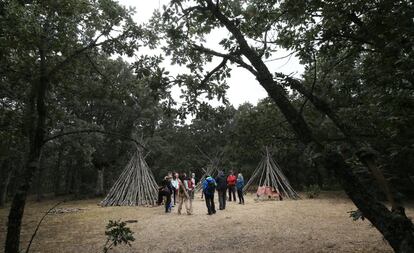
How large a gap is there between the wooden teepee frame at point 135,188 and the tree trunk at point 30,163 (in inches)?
420

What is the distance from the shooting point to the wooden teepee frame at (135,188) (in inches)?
651

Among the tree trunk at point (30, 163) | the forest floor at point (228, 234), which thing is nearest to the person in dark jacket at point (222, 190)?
the forest floor at point (228, 234)

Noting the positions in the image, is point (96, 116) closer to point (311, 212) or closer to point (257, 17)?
point (311, 212)

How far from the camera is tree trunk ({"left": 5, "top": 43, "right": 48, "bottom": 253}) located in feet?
16.2

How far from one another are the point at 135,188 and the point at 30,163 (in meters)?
12.1

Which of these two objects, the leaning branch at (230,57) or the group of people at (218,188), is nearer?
the leaning branch at (230,57)

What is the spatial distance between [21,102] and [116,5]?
3.13 metres

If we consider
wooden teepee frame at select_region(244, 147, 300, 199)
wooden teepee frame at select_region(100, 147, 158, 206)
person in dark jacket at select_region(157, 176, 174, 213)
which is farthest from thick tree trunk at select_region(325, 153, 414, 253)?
wooden teepee frame at select_region(244, 147, 300, 199)

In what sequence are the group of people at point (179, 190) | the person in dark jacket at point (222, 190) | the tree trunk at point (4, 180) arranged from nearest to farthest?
the group of people at point (179, 190) → the person in dark jacket at point (222, 190) → the tree trunk at point (4, 180)

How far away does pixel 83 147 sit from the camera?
776 inches

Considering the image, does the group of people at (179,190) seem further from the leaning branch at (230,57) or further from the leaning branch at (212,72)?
the leaning branch at (230,57)

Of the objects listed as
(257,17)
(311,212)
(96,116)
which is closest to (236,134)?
(257,17)

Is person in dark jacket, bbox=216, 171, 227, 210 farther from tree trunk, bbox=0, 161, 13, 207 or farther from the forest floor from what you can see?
tree trunk, bbox=0, 161, 13, 207

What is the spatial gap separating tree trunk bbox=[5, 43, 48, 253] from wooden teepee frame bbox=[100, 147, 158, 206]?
10.7m
